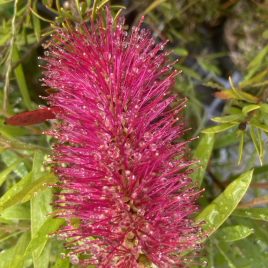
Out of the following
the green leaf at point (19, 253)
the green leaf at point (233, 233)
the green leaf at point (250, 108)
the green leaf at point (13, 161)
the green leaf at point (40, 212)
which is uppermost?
the green leaf at point (13, 161)

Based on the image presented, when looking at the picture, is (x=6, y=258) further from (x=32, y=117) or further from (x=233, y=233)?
(x=233, y=233)

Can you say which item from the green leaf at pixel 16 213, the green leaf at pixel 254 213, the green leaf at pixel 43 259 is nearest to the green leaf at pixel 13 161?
the green leaf at pixel 16 213

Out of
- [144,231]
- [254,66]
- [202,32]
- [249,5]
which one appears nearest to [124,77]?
[144,231]

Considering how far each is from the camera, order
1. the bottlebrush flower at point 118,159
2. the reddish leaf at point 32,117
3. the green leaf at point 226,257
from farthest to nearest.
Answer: the green leaf at point 226,257 → the reddish leaf at point 32,117 → the bottlebrush flower at point 118,159

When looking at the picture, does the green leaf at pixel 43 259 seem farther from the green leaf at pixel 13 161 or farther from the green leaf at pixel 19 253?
the green leaf at pixel 13 161

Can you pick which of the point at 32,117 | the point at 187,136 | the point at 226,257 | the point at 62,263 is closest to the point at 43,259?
the point at 62,263

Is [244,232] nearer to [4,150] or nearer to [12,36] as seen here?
[4,150]

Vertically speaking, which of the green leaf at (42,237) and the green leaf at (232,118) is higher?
the green leaf at (232,118)
